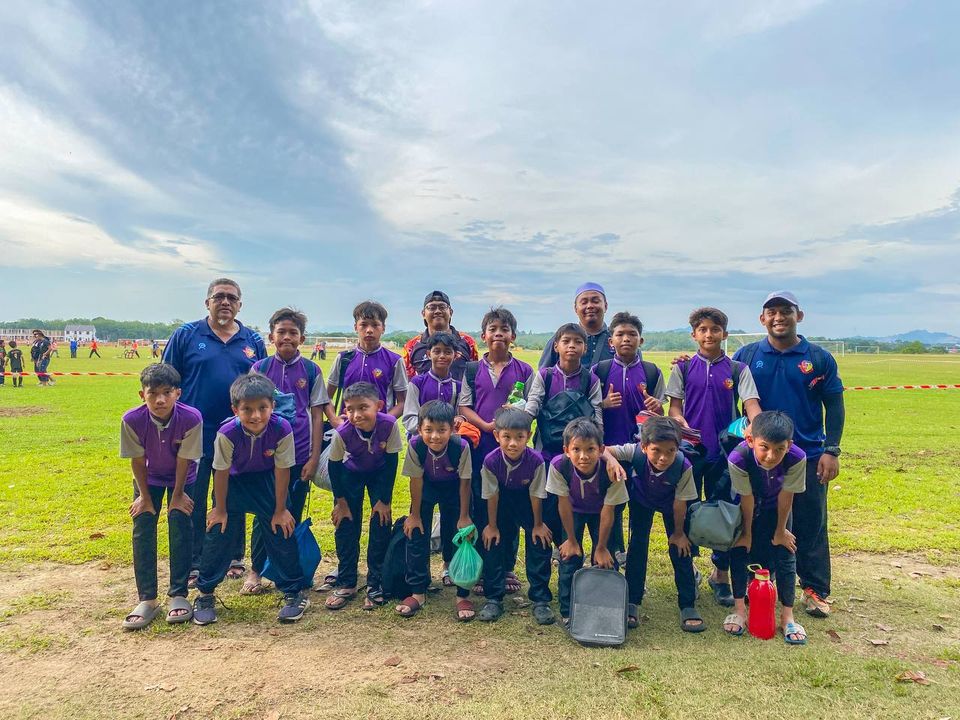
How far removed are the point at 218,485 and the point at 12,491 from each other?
224 inches

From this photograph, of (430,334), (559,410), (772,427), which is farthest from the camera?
(430,334)

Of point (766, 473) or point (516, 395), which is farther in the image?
point (516, 395)

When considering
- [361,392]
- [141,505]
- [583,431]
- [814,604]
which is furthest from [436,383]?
[814,604]

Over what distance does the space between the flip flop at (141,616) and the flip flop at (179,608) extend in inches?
4.8

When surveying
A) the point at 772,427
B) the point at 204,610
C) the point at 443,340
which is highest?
the point at 443,340

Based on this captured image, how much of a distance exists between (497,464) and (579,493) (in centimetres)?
75

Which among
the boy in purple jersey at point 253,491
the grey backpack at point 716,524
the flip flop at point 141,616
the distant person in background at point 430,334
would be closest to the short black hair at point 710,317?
the grey backpack at point 716,524

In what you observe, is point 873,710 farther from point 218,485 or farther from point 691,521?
point 218,485

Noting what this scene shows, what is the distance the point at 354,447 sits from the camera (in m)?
4.98

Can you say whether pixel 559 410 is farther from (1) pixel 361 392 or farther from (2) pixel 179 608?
(2) pixel 179 608

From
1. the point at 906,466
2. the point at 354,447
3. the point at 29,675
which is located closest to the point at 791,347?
the point at 354,447

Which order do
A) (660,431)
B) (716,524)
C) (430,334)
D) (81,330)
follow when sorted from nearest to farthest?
(660,431) → (716,524) → (430,334) → (81,330)

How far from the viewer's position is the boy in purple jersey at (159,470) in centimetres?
451

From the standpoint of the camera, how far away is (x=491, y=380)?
18.0 feet
